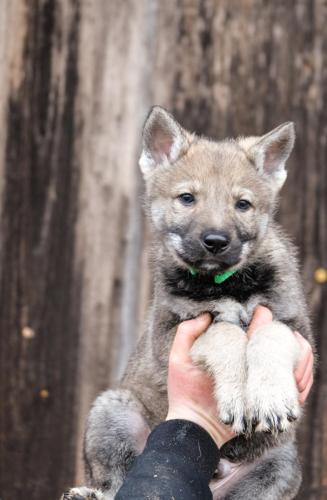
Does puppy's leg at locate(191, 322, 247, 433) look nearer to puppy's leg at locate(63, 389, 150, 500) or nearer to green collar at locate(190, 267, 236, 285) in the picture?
green collar at locate(190, 267, 236, 285)

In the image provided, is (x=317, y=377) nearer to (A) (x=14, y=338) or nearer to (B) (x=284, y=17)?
(A) (x=14, y=338)

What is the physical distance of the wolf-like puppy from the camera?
348cm

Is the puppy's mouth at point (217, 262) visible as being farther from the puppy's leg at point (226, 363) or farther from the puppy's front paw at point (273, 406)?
the puppy's front paw at point (273, 406)

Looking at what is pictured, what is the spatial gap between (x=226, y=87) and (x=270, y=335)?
1837 millimetres

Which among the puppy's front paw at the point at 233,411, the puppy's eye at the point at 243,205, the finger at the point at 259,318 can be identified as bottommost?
the puppy's front paw at the point at 233,411

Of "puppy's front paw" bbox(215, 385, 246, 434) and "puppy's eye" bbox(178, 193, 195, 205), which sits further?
"puppy's eye" bbox(178, 193, 195, 205)

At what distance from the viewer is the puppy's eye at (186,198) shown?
3.98 metres

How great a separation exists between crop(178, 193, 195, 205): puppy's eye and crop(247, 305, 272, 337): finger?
677 millimetres

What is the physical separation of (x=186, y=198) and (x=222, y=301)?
23.6 inches

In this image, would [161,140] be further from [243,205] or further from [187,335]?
[187,335]

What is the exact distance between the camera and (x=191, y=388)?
3.57 meters

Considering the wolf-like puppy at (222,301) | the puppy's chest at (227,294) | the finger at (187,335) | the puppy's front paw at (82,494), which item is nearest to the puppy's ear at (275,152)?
the wolf-like puppy at (222,301)

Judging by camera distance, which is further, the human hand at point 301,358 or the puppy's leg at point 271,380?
the human hand at point 301,358

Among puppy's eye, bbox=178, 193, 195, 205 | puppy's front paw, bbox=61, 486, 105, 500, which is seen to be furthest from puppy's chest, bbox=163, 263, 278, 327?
puppy's front paw, bbox=61, 486, 105, 500
